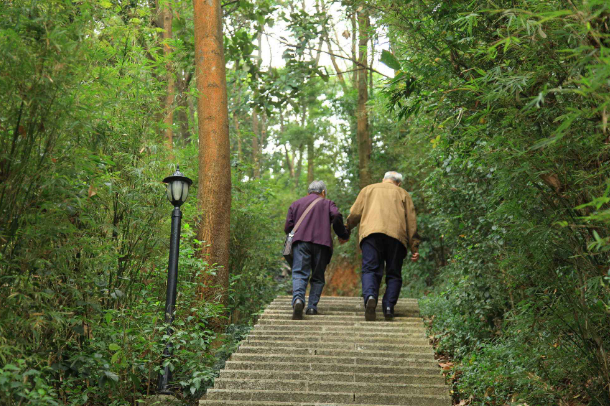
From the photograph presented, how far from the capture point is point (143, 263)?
5.55 meters

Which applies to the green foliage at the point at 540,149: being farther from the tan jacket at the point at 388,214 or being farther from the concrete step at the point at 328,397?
the tan jacket at the point at 388,214

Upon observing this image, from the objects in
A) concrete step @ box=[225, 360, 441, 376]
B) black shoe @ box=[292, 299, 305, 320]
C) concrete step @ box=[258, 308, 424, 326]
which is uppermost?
black shoe @ box=[292, 299, 305, 320]

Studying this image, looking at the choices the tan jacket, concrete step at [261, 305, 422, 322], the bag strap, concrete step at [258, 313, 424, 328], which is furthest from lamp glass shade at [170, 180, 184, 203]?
the tan jacket

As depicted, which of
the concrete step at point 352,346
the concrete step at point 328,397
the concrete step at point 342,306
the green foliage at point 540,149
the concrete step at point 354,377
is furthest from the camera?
the concrete step at point 342,306

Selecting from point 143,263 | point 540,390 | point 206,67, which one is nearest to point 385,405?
point 540,390

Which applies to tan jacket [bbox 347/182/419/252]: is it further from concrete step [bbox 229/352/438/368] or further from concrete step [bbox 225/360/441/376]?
concrete step [bbox 225/360/441/376]

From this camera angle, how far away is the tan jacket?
25.3ft

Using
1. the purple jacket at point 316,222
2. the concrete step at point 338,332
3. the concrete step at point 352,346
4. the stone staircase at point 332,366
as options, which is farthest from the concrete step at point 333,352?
the purple jacket at point 316,222

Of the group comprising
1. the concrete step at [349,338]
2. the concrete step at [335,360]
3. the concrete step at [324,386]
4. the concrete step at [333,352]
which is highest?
the concrete step at [349,338]

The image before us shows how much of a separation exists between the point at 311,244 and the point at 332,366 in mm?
2194

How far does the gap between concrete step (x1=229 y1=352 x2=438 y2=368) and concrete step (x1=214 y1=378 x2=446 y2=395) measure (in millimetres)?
452

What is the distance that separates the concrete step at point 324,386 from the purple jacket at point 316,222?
2.48 metres

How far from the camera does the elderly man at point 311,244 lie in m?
7.82

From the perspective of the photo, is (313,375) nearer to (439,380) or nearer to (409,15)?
(439,380)
